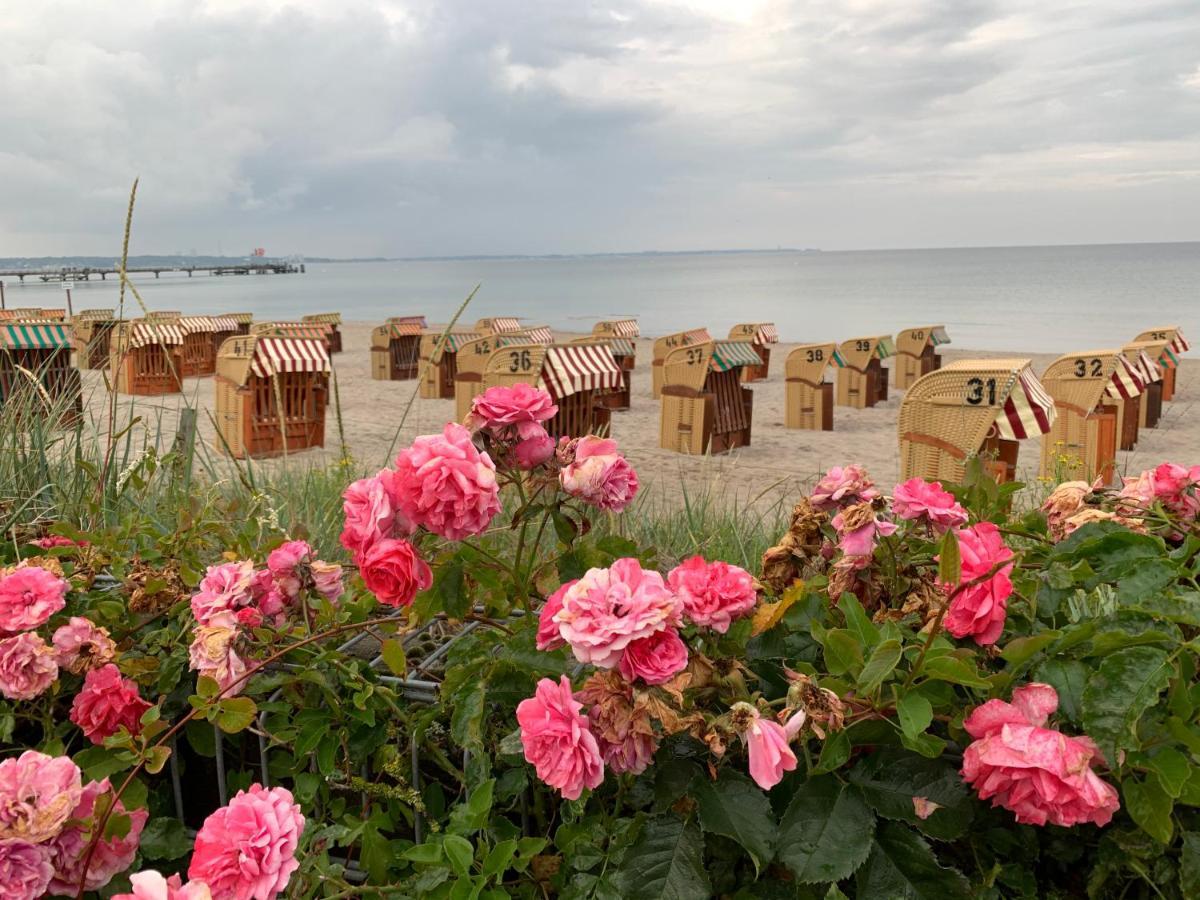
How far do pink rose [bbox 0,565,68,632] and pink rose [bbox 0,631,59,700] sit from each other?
0.16ft

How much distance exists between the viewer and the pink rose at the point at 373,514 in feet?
3.84

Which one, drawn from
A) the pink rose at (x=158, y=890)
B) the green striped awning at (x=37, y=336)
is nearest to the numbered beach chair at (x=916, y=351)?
the green striped awning at (x=37, y=336)

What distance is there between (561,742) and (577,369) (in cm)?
973

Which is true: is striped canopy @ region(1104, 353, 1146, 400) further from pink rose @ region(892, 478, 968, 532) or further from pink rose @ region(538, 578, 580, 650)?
pink rose @ region(538, 578, 580, 650)

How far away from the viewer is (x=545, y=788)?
1.36 m


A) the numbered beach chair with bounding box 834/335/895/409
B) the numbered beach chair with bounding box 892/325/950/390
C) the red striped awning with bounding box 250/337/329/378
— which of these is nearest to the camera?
the red striped awning with bounding box 250/337/329/378

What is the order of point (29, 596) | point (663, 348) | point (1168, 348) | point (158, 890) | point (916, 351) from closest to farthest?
point (158, 890), point (29, 596), point (1168, 348), point (663, 348), point (916, 351)

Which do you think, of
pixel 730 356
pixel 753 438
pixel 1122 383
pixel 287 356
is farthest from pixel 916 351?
pixel 287 356

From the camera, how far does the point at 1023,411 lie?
6.03 meters

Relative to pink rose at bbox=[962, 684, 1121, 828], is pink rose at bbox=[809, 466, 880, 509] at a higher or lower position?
higher

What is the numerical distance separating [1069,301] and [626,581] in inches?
2279

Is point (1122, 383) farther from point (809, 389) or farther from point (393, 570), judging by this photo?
point (393, 570)

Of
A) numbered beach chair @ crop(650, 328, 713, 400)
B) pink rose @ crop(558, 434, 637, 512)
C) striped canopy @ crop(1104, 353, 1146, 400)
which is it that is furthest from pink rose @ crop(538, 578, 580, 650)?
numbered beach chair @ crop(650, 328, 713, 400)

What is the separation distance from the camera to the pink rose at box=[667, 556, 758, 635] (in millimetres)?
1137
